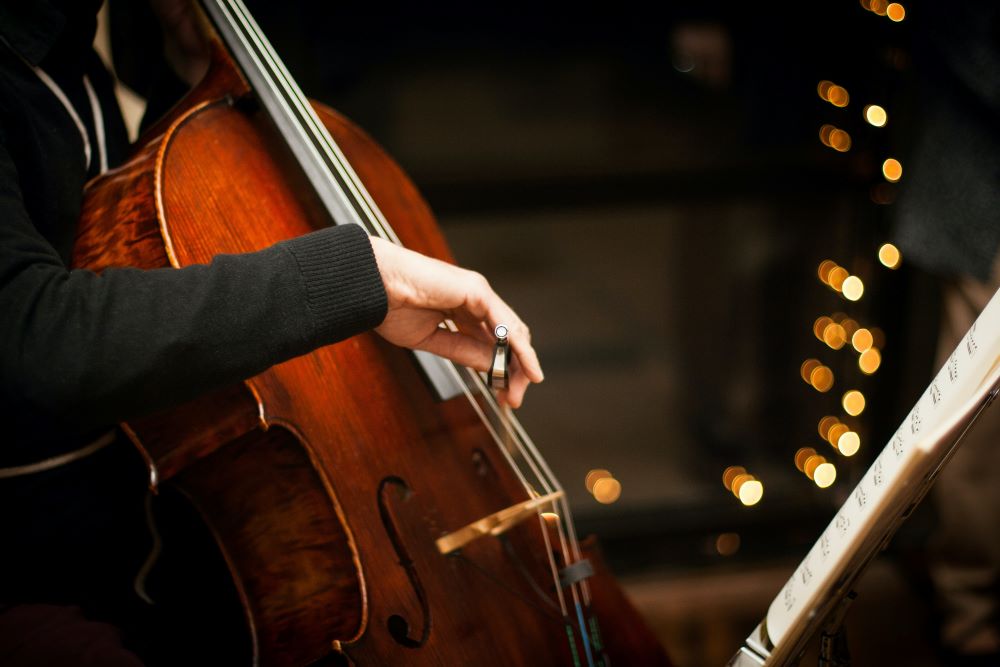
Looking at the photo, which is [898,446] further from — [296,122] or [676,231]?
[676,231]

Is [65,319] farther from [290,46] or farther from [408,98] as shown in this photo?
[408,98]

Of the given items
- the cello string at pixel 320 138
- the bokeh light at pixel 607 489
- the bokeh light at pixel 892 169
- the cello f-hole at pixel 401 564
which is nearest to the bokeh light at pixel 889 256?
the bokeh light at pixel 892 169

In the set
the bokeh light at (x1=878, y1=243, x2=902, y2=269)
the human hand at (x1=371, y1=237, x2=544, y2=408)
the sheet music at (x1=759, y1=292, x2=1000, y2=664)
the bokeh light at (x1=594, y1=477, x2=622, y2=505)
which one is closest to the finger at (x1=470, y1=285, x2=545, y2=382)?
the human hand at (x1=371, y1=237, x2=544, y2=408)

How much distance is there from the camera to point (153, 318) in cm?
52

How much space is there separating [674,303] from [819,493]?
52 centimetres

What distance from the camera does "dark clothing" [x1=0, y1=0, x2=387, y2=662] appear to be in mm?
505

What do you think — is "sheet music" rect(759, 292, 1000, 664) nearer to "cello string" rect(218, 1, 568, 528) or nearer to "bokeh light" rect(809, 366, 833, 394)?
"cello string" rect(218, 1, 568, 528)

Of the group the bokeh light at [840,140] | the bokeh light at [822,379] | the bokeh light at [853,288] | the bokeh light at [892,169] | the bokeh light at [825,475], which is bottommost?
the bokeh light at [825,475]

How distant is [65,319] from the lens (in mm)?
507

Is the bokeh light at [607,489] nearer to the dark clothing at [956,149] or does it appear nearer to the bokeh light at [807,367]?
the bokeh light at [807,367]

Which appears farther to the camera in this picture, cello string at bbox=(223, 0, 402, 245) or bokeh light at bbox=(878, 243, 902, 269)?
bokeh light at bbox=(878, 243, 902, 269)

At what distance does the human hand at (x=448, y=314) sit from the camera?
2.02ft

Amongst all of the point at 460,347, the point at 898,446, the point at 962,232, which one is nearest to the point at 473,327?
the point at 460,347

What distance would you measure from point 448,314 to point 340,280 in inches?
5.2
